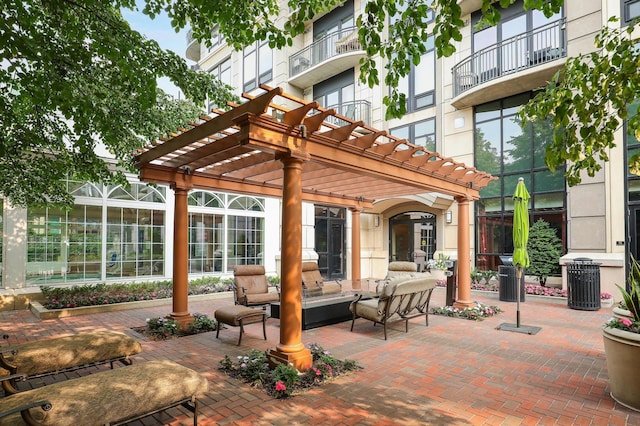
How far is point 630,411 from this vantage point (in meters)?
3.71

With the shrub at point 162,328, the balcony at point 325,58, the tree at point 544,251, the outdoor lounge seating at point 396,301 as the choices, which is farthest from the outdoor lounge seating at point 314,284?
the balcony at point 325,58

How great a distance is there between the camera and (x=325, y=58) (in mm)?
16062

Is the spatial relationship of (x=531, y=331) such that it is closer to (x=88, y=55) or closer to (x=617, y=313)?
(x=617, y=313)

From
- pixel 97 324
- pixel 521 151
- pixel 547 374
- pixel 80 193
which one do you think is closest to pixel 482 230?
pixel 521 151

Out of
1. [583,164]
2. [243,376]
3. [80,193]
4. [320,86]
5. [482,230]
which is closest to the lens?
[583,164]

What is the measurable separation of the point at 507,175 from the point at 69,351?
1226cm

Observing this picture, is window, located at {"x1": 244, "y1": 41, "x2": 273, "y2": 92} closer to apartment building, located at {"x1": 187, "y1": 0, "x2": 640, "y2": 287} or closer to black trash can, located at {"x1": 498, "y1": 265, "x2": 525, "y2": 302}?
apartment building, located at {"x1": 187, "y1": 0, "x2": 640, "y2": 287}

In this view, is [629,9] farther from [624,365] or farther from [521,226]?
[624,365]

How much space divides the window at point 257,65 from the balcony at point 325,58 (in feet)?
4.38

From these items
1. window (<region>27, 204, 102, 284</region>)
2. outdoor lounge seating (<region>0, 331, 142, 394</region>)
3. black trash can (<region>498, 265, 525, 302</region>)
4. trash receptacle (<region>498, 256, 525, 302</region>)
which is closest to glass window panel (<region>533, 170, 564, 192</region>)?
trash receptacle (<region>498, 256, 525, 302</region>)

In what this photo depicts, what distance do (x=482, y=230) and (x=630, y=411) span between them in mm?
9403

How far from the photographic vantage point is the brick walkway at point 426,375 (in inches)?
144

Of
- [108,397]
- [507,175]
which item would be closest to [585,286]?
[507,175]

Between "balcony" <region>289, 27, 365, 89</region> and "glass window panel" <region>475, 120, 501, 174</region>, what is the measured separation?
5439 mm
